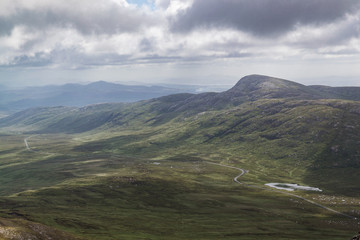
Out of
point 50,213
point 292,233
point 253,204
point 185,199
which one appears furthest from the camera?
point 185,199

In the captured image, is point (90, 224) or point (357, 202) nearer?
point (90, 224)

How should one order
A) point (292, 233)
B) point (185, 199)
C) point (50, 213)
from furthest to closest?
point (185, 199)
point (50, 213)
point (292, 233)

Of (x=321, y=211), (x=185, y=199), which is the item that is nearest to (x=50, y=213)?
(x=185, y=199)

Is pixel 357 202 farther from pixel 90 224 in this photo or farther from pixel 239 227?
pixel 90 224

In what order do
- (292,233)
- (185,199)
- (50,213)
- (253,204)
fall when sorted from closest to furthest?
1. (292,233)
2. (50,213)
3. (253,204)
4. (185,199)

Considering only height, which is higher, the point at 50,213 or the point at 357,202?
the point at 50,213

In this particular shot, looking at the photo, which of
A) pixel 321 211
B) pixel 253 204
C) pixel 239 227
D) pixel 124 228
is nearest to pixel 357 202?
pixel 321 211

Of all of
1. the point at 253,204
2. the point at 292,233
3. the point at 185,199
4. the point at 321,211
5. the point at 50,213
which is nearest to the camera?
the point at 292,233

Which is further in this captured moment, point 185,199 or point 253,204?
point 185,199

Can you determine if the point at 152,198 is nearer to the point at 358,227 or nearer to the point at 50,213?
the point at 50,213
